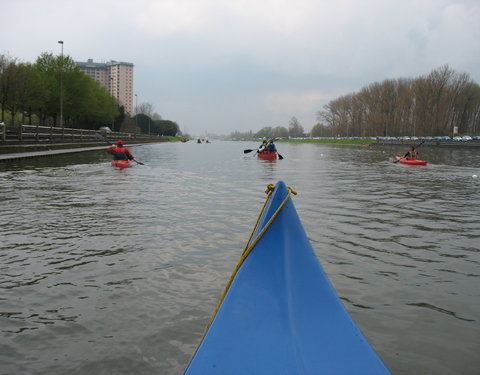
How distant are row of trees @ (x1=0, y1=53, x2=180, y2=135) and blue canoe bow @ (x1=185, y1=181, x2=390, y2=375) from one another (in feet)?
147

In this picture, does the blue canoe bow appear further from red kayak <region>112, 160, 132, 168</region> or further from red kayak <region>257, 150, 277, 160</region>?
red kayak <region>257, 150, 277, 160</region>

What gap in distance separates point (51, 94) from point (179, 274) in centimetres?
6103

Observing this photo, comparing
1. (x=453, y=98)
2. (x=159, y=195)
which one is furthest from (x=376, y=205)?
(x=453, y=98)

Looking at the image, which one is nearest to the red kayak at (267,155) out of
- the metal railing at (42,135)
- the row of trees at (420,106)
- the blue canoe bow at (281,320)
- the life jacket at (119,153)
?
the life jacket at (119,153)

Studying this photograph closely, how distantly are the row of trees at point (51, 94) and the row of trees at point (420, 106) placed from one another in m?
62.4

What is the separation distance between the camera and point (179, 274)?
20.7 feet

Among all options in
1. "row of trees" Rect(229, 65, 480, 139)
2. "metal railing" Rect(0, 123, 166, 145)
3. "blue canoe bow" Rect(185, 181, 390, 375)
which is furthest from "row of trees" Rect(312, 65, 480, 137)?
"blue canoe bow" Rect(185, 181, 390, 375)

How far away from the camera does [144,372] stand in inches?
148

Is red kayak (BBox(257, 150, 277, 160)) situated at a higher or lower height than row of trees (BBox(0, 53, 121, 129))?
lower

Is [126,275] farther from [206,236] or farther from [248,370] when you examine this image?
[248,370]

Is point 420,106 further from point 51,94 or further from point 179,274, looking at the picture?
point 179,274

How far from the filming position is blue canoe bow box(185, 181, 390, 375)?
301 centimetres

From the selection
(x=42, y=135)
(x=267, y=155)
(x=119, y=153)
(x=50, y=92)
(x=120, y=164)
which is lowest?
(x=120, y=164)

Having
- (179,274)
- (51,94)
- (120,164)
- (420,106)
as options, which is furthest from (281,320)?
(420,106)
